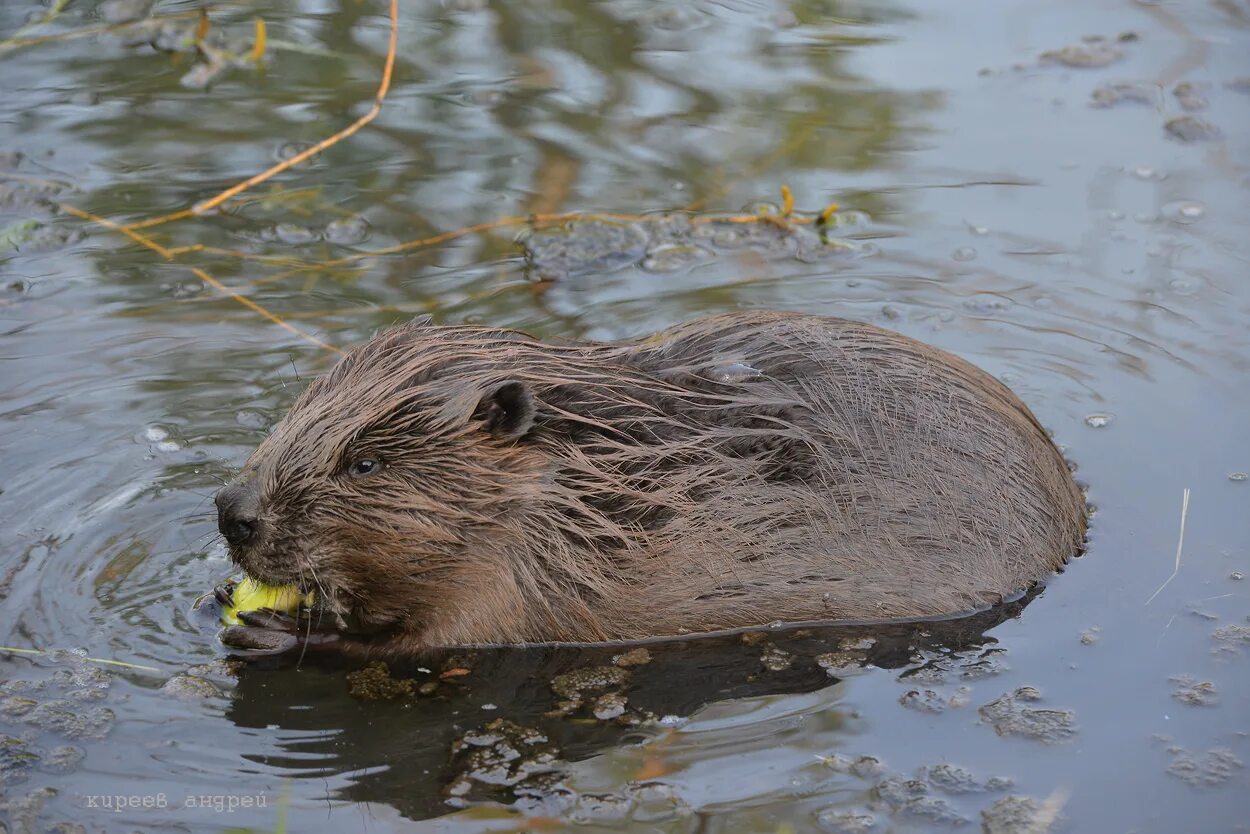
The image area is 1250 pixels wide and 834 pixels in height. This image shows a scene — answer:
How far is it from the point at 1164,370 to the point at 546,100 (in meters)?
3.37

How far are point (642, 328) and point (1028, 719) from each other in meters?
2.40

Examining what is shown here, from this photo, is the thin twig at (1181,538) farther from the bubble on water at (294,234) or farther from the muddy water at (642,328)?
the bubble on water at (294,234)

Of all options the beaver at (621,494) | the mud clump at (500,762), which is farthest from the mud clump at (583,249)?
the mud clump at (500,762)

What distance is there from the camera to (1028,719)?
4148mm

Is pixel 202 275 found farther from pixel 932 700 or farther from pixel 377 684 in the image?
pixel 932 700

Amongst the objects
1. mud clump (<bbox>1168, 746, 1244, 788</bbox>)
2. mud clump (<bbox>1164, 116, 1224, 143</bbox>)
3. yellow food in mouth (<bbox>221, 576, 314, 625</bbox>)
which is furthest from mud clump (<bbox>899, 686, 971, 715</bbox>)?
mud clump (<bbox>1164, 116, 1224, 143</bbox>)

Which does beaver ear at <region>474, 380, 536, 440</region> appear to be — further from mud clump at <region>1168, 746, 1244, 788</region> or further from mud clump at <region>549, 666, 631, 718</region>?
mud clump at <region>1168, 746, 1244, 788</region>

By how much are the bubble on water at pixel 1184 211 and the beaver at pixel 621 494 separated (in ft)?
8.96

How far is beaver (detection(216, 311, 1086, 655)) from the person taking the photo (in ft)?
14.1

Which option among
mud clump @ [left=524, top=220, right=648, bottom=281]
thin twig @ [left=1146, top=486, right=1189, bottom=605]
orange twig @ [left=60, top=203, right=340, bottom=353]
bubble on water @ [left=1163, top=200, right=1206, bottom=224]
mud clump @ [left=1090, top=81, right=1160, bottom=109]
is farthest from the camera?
mud clump @ [left=1090, top=81, right=1160, bottom=109]

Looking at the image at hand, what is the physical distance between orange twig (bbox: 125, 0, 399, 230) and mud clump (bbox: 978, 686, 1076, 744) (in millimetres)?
4135

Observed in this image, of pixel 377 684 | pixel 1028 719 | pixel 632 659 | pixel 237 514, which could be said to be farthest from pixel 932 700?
pixel 237 514

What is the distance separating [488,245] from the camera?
6477 millimetres

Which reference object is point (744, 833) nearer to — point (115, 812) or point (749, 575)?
point (749, 575)
